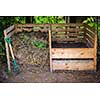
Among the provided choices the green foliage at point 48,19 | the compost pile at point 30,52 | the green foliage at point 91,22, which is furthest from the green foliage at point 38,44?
the green foliage at point 91,22

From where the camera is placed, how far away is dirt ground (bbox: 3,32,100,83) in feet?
5.92

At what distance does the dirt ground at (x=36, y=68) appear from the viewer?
1806 millimetres

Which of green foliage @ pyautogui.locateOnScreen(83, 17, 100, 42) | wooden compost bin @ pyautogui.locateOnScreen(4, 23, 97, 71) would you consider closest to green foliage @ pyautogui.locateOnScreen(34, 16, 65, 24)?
wooden compost bin @ pyautogui.locateOnScreen(4, 23, 97, 71)

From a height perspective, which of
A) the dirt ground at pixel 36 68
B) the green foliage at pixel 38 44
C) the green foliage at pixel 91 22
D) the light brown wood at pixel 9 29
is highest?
the green foliage at pixel 91 22

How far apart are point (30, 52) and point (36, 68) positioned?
104 mm

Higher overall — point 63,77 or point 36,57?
point 36,57

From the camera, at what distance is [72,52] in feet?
5.97

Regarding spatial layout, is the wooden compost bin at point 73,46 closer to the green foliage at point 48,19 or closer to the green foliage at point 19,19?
the green foliage at point 48,19

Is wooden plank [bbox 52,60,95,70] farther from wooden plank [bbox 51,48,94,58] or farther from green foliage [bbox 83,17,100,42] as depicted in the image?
green foliage [bbox 83,17,100,42]

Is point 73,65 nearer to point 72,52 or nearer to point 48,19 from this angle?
point 72,52
